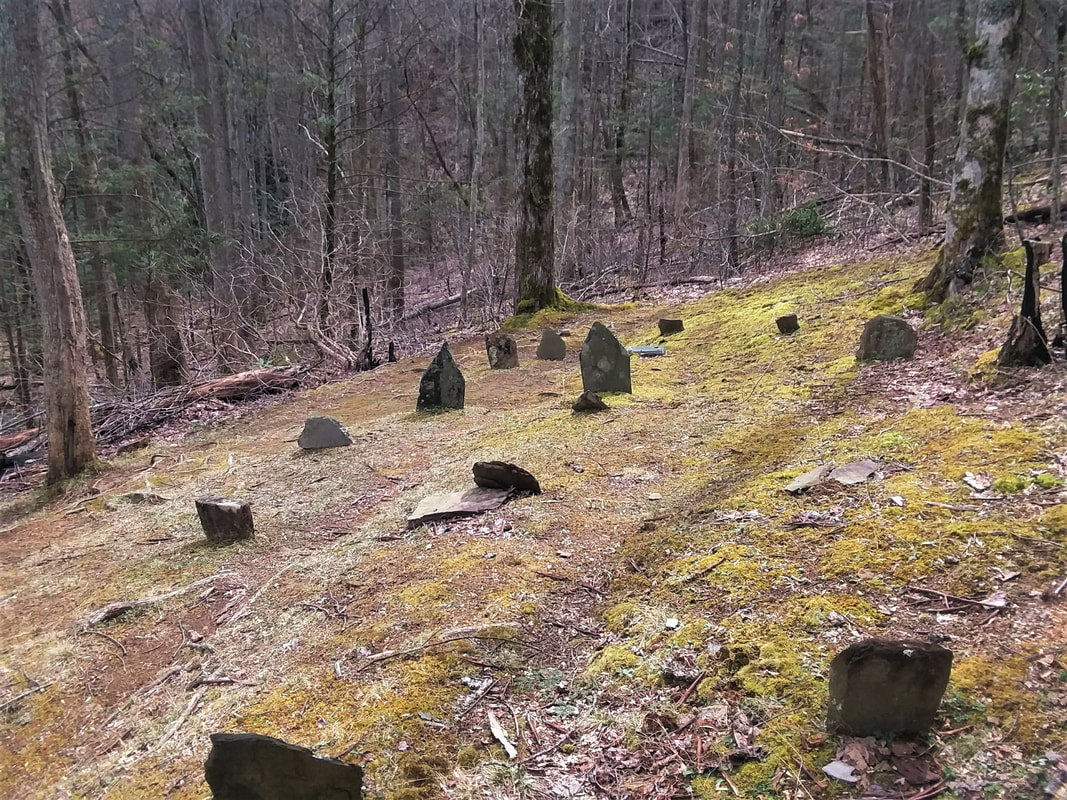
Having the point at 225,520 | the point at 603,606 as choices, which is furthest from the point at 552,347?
the point at 603,606

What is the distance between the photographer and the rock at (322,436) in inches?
229

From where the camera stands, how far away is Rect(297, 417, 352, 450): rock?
582cm

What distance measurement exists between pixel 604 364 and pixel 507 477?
7.31 ft

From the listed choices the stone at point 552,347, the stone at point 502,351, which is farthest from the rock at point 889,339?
the stone at point 502,351

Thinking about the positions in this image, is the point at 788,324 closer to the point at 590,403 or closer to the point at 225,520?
the point at 590,403

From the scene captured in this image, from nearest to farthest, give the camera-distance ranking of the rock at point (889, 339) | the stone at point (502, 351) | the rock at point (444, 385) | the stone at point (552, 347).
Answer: the rock at point (889, 339) < the rock at point (444, 385) < the stone at point (502, 351) < the stone at point (552, 347)

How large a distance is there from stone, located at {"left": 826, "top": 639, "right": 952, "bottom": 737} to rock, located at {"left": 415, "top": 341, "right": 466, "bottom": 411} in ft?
16.5

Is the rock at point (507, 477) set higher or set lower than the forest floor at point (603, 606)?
higher

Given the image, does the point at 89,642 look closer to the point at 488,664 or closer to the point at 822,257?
the point at 488,664

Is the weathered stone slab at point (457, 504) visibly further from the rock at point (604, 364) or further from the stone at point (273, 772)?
the rock at point (604, 364)

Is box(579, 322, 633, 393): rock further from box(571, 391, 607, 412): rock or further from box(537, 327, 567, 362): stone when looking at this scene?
box(537, 327, 567, 362): stone

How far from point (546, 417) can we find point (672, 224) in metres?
12.3

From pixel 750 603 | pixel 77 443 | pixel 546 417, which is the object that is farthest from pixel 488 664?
pixel 77 443

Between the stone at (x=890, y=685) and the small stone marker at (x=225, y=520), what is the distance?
3.45 metres
